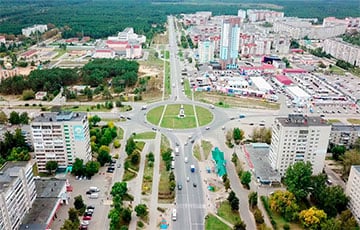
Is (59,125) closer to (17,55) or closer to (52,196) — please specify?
(52,196)

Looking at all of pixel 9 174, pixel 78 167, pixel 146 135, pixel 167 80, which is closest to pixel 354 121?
pixel 146 135

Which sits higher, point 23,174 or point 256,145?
point 23,174

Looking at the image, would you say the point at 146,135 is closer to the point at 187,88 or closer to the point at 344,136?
the point at 187,88

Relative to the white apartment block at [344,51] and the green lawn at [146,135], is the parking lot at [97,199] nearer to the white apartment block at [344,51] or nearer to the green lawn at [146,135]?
the green lawn at [146,135]

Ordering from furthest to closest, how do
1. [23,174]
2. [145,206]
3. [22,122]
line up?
[22,122] → [145,206] → [23,174]

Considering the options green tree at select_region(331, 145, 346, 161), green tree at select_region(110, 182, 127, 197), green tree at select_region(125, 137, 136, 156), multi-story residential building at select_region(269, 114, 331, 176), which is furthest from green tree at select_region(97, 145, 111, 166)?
green tree at select_region(331, 145, 346, 161)

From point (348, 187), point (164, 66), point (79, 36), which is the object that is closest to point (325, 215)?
point (348, 187)

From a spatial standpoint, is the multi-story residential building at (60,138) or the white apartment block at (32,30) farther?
the white apartment block at (32,30)

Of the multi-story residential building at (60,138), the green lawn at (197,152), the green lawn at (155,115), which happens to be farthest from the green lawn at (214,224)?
the green lawn at (155,115)
